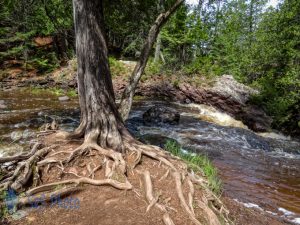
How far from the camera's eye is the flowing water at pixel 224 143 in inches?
257

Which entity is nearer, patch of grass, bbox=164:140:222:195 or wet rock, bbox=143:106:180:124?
patch of grass, bbox=164:140:222:195

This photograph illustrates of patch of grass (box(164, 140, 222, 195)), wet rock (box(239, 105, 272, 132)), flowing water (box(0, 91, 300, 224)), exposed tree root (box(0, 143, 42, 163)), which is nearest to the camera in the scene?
exposed tree root (box(0, 143, 42, 163))

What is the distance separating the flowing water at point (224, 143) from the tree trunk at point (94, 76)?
314 cm

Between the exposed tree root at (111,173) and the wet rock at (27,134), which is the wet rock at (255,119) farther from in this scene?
the wet rock at (27,134)

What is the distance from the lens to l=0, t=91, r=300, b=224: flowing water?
654 centimetres

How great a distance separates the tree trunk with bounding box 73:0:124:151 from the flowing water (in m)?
3.14

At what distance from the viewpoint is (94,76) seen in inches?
207

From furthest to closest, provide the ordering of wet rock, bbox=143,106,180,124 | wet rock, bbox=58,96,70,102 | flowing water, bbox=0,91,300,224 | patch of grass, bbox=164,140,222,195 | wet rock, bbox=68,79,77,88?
wet rock, bbox=68,79,77,88
wet rock, bbox=58,96,70,102
wet rock, bbox=143,106,180,124
flowing water, bbox=0,91,300,224
patch of grass, bbox=164,140,222,195

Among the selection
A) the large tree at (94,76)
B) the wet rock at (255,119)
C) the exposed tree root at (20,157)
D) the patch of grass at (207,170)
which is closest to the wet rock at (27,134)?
the exposed tree root at (20,157)

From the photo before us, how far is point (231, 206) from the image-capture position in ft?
16.5

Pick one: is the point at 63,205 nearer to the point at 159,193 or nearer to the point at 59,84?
the point at 159,193

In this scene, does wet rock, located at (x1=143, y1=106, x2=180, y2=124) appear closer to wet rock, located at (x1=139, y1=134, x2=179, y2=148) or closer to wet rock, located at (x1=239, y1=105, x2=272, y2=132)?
wet rock, located at (x1=139, y1=134, x2=179, y2=148)

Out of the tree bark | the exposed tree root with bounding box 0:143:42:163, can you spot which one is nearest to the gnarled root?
the exposed tree root with bounding box 0:143:42:163

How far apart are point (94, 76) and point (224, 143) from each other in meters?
7.15
